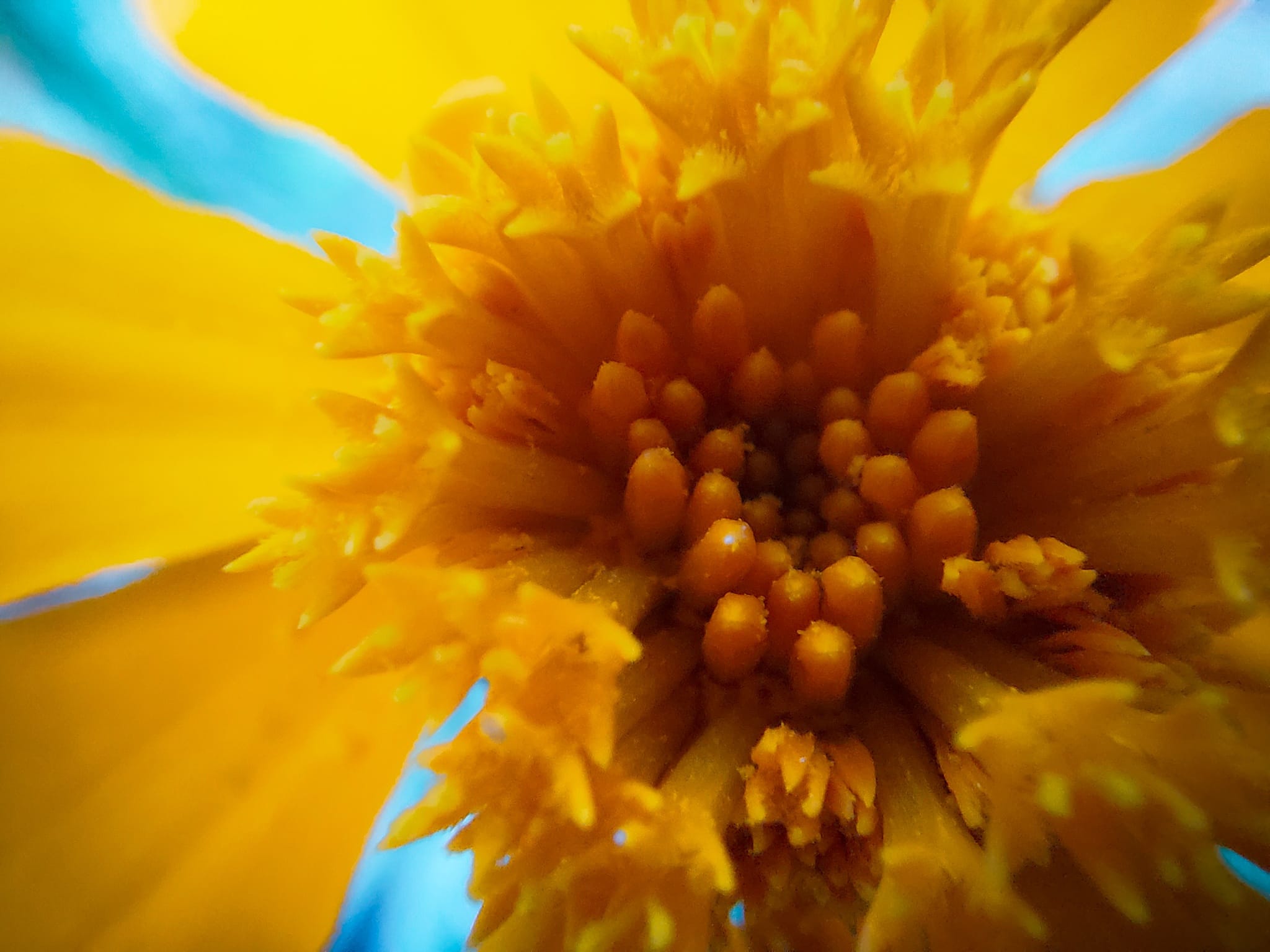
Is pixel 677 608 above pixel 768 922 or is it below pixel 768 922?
above

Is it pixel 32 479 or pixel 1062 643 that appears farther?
pixel 32 479

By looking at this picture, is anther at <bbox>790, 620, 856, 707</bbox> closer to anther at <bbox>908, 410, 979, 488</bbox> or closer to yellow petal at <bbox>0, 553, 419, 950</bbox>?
anther at <bbox>908, 410, 979, 488</bbox>

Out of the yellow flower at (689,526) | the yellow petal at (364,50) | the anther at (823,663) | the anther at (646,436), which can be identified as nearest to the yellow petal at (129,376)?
the yellow flower at (689,526)

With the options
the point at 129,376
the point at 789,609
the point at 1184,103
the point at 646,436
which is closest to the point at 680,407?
the point at 646,436

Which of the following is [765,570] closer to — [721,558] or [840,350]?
[721,558]

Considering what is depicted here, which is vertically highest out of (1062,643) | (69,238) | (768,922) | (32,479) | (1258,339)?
(69,238)

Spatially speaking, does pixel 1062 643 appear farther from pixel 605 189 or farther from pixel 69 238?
pixel 69 238

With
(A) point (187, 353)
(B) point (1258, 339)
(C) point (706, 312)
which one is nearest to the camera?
(B) point (1258, 339)

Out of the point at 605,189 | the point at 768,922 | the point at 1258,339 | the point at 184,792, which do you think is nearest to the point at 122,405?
the point at 184,792

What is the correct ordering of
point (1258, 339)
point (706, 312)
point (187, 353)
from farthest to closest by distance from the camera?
point (187, 353)
point (706, 312)
point (1258, 339)
